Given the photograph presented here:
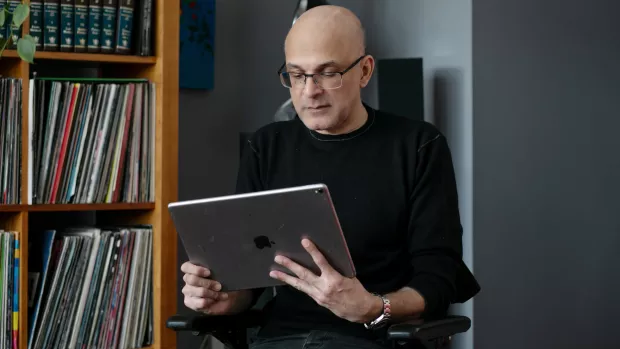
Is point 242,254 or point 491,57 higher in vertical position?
point 491,57

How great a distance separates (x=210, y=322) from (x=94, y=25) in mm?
1151

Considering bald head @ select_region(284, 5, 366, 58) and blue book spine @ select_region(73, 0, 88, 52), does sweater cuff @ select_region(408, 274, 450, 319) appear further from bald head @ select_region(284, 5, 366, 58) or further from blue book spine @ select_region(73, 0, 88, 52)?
blue book spine @ select_region(73, 0, 88, 52)

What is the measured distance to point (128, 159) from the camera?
2719 millimetres

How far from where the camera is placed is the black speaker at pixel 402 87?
3205 millimetres

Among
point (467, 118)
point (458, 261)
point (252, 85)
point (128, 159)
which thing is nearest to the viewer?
point (458, 261)

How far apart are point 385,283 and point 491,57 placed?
4.96 ft

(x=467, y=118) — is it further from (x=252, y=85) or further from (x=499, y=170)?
(x=252, y=85)

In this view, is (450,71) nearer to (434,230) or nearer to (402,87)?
(402,87)

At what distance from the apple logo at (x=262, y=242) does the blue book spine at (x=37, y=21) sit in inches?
47.4

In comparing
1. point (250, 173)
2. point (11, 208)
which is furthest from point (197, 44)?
point (250, 173)

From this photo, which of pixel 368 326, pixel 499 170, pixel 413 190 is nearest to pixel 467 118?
pixel 499 170

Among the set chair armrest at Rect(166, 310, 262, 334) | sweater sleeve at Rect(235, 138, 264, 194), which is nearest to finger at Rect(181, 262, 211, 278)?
chair armrest at Rect(166, 310, 262, 334)

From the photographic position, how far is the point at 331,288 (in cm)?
174

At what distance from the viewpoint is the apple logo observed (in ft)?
5.65
